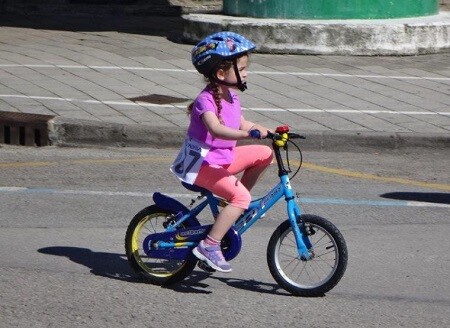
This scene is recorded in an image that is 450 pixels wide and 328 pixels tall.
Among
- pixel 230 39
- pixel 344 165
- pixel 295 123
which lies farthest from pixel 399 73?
pixel 230 39

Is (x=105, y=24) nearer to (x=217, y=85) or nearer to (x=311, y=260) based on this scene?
(x=217, y=85)

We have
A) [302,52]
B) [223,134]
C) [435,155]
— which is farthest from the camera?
[302,52]

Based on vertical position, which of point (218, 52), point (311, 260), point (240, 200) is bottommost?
point (311, 260)

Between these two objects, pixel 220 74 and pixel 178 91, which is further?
pixel 178 91

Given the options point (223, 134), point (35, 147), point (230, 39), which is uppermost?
point (230, 39)

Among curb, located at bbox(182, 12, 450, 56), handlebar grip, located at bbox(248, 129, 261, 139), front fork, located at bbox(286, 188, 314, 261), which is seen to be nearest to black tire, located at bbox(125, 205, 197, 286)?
front fork, located at bbox(286, 188, 314, 261)

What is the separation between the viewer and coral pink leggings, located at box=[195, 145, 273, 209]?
639cm

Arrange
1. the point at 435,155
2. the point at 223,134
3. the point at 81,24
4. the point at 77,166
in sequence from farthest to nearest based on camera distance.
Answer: the point at 81,24, the point at 435,155, the point at 77,166, the point at 223,134

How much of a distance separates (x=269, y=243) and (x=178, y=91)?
6.66 m

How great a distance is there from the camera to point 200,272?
7004 millimetres

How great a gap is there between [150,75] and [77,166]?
412cm

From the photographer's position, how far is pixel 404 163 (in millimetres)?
10492

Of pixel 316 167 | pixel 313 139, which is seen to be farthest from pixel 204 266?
pixel 313 139

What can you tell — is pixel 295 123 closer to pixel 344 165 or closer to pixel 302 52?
pixel 344 165
